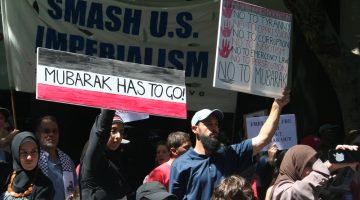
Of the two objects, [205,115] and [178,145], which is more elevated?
[205,115]

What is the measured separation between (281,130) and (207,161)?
63.1 inches

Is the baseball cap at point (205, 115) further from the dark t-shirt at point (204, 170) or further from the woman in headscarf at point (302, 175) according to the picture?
the woman in headscarf at point (302, 175)

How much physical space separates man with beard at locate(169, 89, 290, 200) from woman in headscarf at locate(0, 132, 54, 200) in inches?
34.7

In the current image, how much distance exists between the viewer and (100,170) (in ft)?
16.8

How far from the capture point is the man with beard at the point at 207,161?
5062mm

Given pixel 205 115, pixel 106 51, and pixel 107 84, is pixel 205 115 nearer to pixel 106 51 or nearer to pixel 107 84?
pixel 107 84

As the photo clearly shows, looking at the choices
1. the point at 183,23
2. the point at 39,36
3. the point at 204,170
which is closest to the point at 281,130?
the point at 204,170

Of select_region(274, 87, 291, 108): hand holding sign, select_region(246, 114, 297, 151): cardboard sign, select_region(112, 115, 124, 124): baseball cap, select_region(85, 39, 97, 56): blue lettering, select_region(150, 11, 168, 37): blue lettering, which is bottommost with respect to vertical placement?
select_region(246, 114, 297, 151): cardboard sign

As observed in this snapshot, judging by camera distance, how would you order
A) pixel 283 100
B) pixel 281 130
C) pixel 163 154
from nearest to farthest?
pixel 283 100
pixel 281 130
pixel 163 154

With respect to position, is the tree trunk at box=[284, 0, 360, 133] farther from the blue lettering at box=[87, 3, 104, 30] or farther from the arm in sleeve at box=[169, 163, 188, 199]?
the arm in sleeve at box=[169, 163, 188, 199]

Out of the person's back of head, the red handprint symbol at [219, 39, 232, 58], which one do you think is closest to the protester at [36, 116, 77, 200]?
the person's back of head

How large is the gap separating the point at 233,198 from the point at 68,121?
5.00m

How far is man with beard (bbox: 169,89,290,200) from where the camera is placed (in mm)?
5062

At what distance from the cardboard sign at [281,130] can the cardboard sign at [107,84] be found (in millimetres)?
1352
